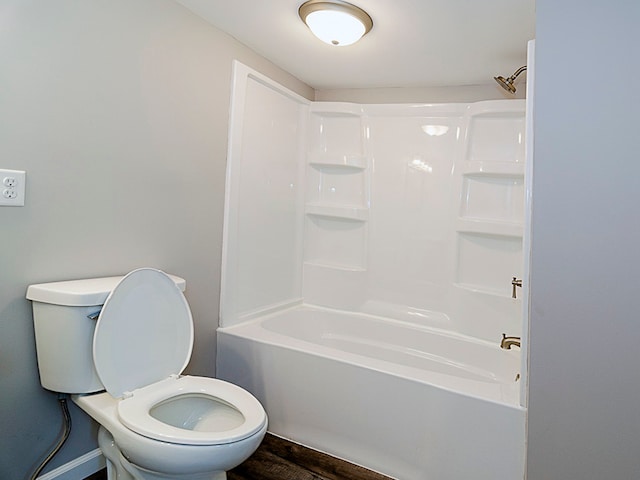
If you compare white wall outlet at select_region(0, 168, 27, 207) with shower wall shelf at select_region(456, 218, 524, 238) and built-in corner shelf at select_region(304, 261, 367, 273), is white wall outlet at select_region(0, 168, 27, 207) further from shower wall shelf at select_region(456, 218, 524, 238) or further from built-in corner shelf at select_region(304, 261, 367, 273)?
shower wall shelf at select_region(456, 218, 524, 238)

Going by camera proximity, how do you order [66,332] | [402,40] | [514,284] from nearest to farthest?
[66,332], [402,40], [514,284]

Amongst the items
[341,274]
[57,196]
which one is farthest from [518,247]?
[57,196]

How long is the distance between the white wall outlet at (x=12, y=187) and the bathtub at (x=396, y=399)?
1.17 meters

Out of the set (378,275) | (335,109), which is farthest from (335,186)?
(378,275)

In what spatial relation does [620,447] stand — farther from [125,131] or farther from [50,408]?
[125,131]

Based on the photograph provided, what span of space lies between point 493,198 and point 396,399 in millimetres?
1378

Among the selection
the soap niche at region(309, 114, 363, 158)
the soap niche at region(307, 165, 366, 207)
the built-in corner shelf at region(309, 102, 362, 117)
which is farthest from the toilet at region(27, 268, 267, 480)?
the built-in corner shelf at region(309, 102, 362, 117)

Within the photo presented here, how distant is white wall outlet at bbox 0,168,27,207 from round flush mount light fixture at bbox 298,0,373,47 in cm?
130

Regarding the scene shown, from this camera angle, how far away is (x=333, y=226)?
2896mm

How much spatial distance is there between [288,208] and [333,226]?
1.22ft

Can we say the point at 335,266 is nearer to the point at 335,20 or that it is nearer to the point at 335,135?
the point at 335,135

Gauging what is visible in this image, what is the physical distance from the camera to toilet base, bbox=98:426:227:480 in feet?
4.39

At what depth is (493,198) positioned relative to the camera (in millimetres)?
2438

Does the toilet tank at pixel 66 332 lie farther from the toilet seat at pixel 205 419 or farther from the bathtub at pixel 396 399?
the bathtub at pixel 396 399
